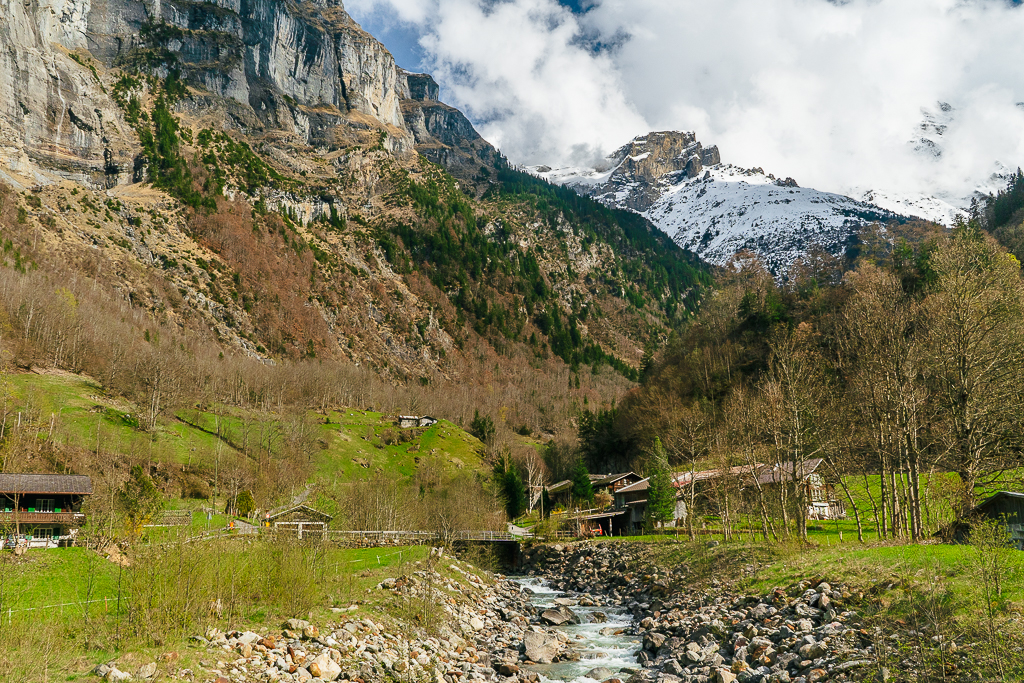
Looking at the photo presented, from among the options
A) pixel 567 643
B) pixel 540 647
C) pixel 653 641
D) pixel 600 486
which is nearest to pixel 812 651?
pixel 653 641

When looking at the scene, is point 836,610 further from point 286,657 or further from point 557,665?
point 286,657

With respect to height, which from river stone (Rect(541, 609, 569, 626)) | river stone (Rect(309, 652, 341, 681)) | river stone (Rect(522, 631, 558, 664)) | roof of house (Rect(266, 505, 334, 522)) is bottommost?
river stone (Rect(541, 609, 569, 626))

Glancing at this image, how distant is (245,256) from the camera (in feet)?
643

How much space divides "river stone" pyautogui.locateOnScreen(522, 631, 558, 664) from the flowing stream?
50 cm

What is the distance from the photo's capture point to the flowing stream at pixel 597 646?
2259cm

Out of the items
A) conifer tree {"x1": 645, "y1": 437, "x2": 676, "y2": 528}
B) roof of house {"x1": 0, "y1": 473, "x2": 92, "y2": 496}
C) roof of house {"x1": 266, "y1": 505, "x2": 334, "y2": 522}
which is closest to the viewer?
roof of house {"x1": 0, "y1": 473, "x2": 92, "y2": 496}

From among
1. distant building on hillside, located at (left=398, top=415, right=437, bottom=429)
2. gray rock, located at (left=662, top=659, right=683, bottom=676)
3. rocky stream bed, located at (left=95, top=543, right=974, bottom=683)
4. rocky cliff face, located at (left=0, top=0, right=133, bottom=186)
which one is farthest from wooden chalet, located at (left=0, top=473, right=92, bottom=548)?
rocky cliff face, located at (left=0, top=0, right=133, bottom=186)

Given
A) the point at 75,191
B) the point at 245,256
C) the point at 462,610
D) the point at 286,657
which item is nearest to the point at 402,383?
the point at 245,256

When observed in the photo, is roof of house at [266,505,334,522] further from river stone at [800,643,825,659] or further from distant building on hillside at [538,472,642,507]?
river stone at [800,643,825,659]

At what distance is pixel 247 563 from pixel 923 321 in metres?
40.5

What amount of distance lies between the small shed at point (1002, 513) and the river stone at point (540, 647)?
16914mm

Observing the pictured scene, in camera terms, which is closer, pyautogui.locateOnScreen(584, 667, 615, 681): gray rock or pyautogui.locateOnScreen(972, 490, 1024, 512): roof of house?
pyautogui.locateOnScreen(584, 667, 615, 681): gray rock

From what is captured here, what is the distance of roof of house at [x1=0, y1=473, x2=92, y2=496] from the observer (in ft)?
129

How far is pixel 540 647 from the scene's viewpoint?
2473cm
